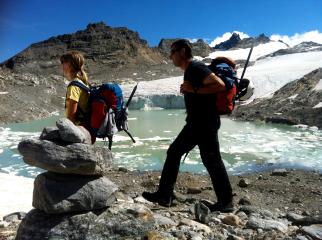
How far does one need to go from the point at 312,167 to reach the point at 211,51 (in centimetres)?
14501

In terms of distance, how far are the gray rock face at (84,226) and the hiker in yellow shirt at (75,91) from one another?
0.90m

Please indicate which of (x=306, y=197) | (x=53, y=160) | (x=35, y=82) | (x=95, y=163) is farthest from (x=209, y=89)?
(x=35, y=82)

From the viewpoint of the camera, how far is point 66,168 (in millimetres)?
4148

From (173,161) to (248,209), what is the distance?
4.81 feet

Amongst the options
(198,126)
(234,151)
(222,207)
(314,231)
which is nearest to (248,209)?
(222,207)

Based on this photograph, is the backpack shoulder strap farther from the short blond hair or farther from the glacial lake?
the glacial lake

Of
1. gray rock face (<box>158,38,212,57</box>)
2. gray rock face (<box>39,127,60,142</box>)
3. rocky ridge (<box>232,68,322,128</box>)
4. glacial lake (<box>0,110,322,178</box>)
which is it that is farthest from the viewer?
gray rock face (<box>158,38,212,57</box>)

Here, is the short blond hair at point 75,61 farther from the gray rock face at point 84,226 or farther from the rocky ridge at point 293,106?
the rocky ridge at point 293,106

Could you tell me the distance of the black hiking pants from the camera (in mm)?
4961

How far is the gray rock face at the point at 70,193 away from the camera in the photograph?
4109mm

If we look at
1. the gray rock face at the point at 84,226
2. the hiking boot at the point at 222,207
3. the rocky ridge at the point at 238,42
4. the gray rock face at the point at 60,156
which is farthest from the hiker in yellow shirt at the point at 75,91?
the rocky ridge at the point at 238,42

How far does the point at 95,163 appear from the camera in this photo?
14.0 ft

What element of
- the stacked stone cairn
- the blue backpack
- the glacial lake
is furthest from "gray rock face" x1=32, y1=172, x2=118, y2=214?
the glacial lake

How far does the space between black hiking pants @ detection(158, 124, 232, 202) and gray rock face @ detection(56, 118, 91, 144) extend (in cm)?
117
